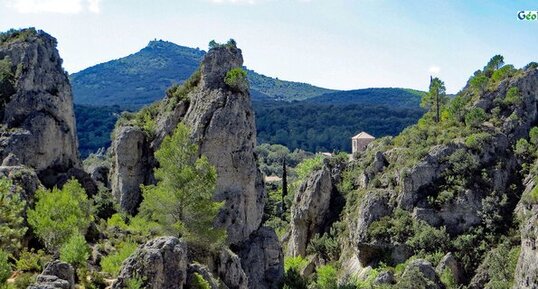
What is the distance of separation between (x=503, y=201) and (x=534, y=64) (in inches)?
1101

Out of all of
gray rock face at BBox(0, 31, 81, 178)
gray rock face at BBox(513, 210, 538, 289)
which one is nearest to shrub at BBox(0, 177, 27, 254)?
gray rock face at BBox(0, 31, 81, 178)

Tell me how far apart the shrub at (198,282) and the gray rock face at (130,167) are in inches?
1137

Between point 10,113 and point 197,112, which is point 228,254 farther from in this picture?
point 10,113

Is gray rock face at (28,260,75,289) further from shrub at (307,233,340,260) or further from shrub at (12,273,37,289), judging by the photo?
shrub at (307,233,340,260)

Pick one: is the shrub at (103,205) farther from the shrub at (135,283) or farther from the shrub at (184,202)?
the shrub at (135,283)

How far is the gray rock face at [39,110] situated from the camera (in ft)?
215

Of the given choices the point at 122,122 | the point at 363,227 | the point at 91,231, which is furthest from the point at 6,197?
the point at 363,227

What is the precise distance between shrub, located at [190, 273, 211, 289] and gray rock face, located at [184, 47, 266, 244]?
21.0 meters

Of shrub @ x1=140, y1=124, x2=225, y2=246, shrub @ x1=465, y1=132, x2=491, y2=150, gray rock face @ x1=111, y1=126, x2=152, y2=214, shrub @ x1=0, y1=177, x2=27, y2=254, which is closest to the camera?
shrub @ x1=0, y1=177, x2=27, y2=254

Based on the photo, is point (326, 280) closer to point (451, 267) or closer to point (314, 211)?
point (451, 267)

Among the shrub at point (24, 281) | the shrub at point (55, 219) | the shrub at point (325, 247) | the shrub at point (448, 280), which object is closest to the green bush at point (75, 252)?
the shrub at point (24, 281)

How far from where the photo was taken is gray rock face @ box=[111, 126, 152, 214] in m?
65.2

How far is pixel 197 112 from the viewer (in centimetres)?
6306

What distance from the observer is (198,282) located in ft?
122
